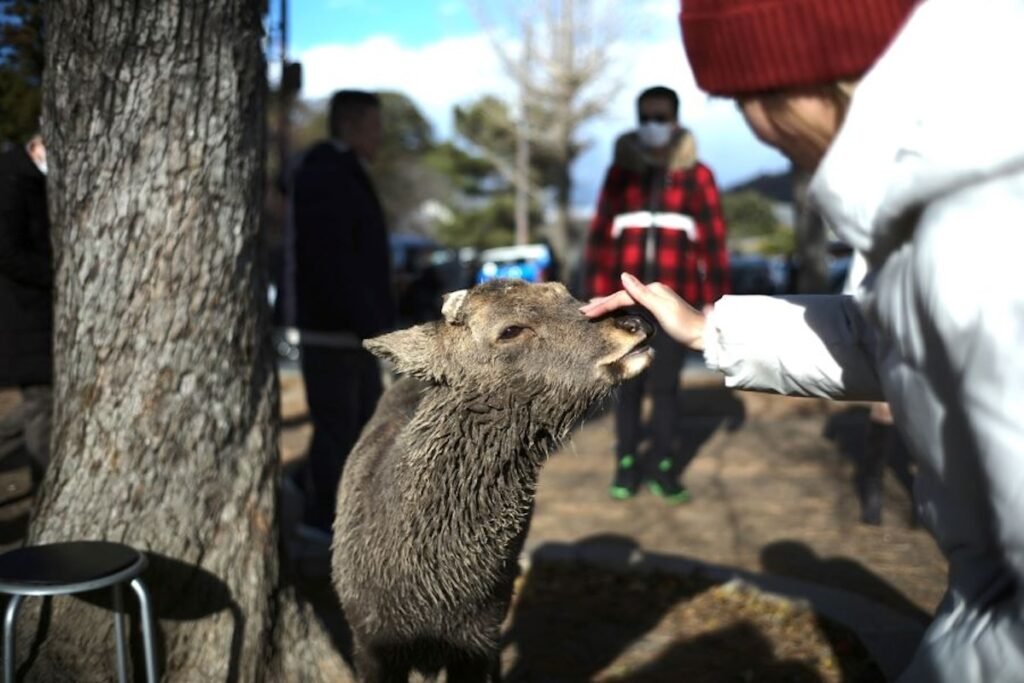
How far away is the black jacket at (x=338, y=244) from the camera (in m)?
5.74

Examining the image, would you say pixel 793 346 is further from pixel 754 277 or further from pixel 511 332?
pixel 754 277

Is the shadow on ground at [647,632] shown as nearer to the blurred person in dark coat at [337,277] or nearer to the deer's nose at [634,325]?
the blurred person in dark coat at [337,277]

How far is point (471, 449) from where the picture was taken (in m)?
3.13

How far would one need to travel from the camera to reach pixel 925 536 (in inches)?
245

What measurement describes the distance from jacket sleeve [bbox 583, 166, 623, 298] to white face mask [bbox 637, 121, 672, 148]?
0.29m

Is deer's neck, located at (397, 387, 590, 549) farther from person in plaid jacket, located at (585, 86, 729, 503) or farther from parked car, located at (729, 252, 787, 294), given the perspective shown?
parked car, located at (729, 252, 787, 294)

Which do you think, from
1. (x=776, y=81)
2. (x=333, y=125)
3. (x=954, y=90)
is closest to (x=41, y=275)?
(x=333, y=125)

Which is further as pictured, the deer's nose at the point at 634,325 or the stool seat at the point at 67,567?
the deer's nose at the point at 634,325

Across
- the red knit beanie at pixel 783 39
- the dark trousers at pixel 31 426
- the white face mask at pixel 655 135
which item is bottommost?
the dark trousers at pixel 31 426

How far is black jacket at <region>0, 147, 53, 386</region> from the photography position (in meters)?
4.30

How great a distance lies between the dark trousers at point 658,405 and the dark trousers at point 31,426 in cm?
367

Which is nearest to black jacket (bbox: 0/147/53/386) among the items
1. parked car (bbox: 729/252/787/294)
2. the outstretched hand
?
Result: the outstretched hand

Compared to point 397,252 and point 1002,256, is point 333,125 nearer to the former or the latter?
point 1002,256

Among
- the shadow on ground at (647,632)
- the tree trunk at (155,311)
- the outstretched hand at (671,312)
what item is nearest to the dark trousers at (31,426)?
the tree trunk at (155,311)
